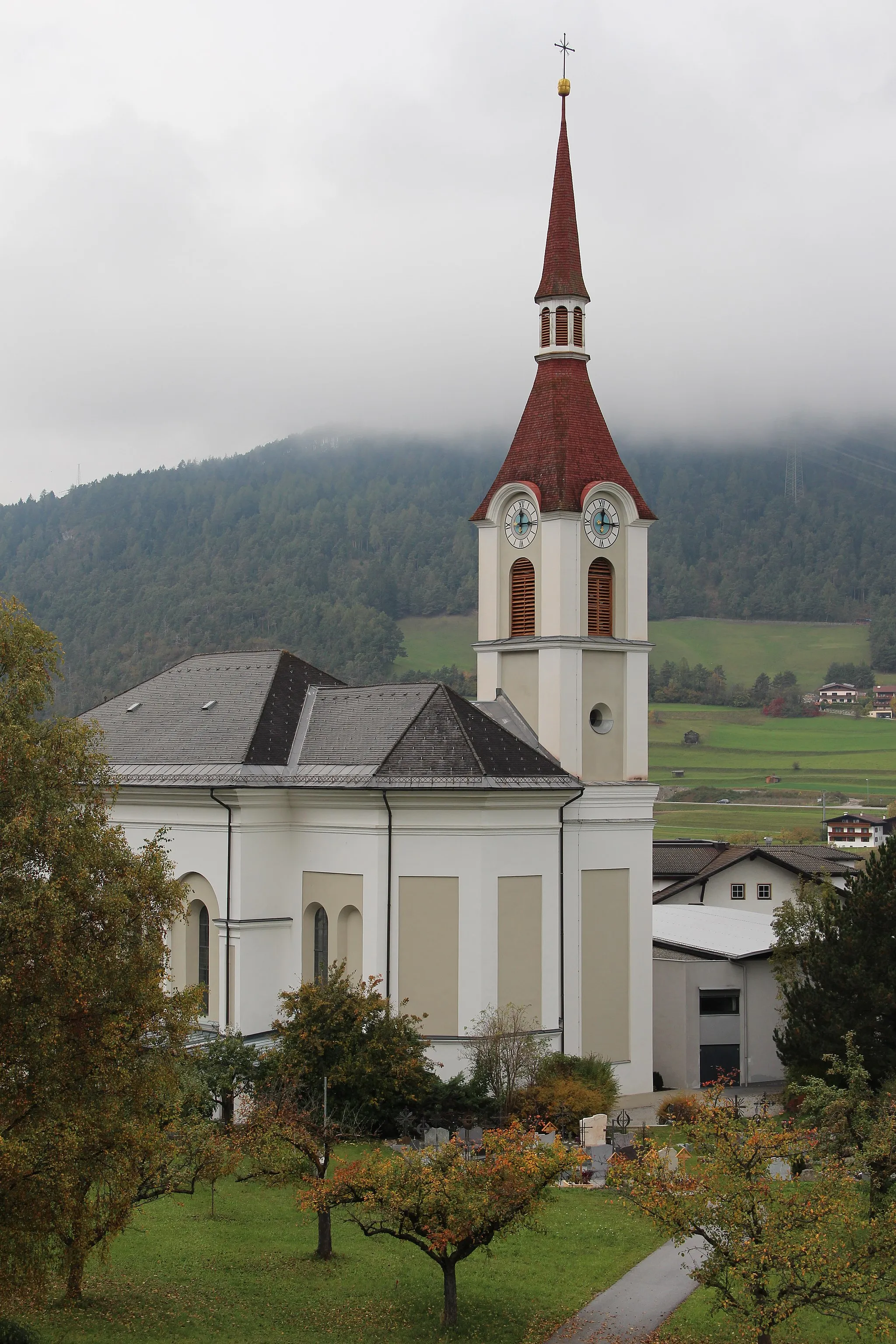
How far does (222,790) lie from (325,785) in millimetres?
3066

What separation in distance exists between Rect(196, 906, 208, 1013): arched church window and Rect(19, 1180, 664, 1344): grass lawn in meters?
12.6

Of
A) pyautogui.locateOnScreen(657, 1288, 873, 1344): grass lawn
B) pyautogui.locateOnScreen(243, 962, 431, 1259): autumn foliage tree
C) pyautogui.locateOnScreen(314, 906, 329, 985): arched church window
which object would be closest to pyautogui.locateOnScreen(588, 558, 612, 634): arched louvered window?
pyautogui.locateOnScreen(314, 906, 329, 985): arched church window

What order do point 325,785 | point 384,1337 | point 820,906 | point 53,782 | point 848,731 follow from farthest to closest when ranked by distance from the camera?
point 848,731 < point 820,906 < point 325,785 < point 384,1337 < point 53,782

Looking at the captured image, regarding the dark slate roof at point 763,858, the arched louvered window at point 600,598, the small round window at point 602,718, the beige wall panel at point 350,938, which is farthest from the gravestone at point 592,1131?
the dark slate roof at point 763,858

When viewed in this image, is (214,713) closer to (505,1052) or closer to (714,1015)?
(505,1052)

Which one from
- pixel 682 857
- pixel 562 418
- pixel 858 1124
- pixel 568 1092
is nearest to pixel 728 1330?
pixel 858 1124

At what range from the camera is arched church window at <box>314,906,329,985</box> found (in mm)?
45781

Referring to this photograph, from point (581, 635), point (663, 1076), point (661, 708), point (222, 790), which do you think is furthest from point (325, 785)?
point (661, 708)

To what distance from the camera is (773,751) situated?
162625mm

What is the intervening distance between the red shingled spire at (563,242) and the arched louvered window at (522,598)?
27.4 feet

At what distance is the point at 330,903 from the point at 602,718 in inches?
387

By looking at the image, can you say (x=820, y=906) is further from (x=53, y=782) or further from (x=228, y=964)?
(x=53, y=782)

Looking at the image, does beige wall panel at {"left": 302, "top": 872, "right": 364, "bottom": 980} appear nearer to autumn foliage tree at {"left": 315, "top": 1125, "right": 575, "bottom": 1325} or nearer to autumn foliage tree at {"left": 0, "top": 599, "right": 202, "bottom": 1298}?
autumn foliage tree at {"left": 315, "top": 1125, "right": 575, "bottom": 1325}

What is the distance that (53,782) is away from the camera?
76.7 ft
